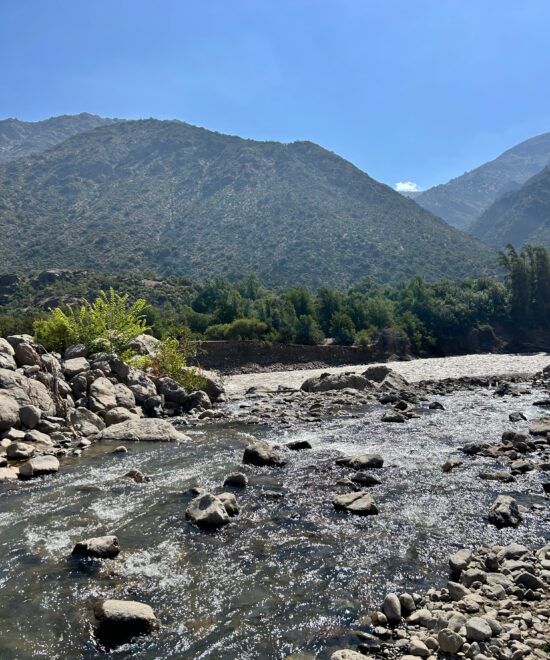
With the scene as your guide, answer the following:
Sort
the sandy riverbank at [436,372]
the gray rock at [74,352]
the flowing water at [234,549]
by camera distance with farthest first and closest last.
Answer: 1. the sandy riverbank at [436,372]
2. the gray rock at [74,352]
3. the flowing water at [234,549]

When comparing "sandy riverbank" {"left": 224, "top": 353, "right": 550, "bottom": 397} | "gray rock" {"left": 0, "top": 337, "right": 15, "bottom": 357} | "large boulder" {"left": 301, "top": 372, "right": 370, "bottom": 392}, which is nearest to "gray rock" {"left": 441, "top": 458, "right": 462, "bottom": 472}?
"gray rock" {"left": 0, "top": 337, "right": 15, "bottom": 357}

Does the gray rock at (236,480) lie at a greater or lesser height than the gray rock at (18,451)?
lesser

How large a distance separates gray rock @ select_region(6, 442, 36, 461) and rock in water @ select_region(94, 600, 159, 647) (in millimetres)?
8884

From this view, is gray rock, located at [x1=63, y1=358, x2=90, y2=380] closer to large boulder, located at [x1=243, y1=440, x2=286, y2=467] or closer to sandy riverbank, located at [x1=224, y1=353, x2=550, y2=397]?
large boulder, located at [x1=243, y1=440, x2=286, y2=467]

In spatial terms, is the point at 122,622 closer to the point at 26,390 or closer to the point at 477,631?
the point at 477,631

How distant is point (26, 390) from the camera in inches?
688

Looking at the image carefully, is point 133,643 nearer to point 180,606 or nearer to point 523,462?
point 180,606

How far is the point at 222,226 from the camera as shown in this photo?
132m

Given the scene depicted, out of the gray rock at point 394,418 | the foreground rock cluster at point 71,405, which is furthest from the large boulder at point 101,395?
the gray rock at point 394,418

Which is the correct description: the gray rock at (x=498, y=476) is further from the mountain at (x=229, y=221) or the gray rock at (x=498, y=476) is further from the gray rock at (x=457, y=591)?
the mountain at (x=229, y=221)

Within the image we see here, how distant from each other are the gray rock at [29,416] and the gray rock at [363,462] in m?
9.82

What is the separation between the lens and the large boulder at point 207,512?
31.2ft

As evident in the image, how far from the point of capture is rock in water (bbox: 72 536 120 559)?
8.25 metres

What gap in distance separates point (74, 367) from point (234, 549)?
48.2ft
